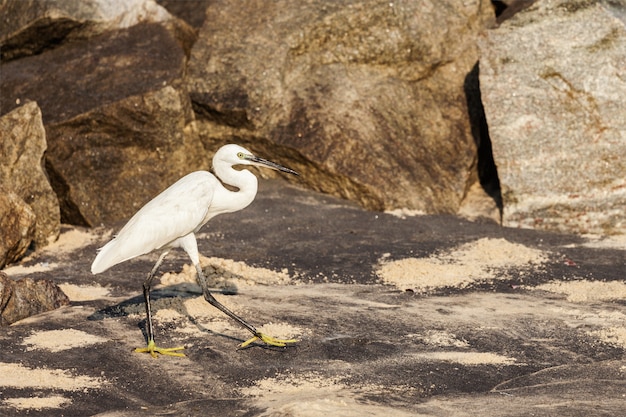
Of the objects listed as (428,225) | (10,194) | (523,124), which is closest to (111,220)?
(10,194)

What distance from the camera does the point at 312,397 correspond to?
531 centimetres

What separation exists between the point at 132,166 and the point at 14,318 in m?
3.37

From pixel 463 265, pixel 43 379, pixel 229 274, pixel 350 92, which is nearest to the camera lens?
pixel 43 379

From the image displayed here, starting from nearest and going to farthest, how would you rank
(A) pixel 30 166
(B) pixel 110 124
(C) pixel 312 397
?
1. (C) pixel 312 397
2. (A) pixel 30 166
3. (B) pixel 110 124

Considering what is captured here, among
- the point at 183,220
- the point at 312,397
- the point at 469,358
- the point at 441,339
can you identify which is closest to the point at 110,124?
the point at 183,220

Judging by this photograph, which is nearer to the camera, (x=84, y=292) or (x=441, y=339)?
(x=441, y=339)

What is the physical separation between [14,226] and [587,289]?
4485 millimetres

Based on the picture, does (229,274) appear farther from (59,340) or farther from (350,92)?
(350,92)

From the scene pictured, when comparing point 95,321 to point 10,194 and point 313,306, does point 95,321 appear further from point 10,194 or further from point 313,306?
point 10,194

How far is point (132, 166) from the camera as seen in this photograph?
984 cm

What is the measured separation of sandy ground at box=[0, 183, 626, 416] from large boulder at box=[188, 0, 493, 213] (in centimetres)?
A: 57

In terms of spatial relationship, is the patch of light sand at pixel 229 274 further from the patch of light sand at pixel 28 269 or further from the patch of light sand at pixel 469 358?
the patch of light sand at pixel 469 358

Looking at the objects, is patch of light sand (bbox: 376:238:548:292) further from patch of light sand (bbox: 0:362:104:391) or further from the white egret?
Answer: patch of light sand (bbox: 0:362:104:391)

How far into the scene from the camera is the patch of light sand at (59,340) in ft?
20.4
